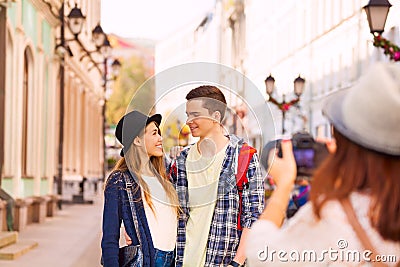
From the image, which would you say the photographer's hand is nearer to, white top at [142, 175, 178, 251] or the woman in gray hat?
the woman in gray hat

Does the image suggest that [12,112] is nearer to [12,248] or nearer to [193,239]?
[12,248]

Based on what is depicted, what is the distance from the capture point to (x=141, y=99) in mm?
4965

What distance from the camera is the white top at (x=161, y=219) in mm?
5043

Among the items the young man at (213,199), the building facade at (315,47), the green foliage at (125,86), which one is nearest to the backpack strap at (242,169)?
the young man at (213,199)

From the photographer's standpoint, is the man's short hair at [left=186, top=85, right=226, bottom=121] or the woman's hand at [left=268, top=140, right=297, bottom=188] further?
the man's short hair at [left=186, top=85, right=226, bottom=121]

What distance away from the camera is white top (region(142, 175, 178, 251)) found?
5043 millimetres

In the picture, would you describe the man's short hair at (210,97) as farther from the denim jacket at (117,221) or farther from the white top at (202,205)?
the denim jacket at (117,221)

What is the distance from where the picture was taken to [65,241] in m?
17.1

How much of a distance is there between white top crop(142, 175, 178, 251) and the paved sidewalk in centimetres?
802

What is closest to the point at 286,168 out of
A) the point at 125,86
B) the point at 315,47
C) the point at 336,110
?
the point at 336,110

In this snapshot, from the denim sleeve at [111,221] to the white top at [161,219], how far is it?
13cm

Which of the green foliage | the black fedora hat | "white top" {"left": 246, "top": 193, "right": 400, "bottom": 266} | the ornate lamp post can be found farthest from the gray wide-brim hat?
the green foliage

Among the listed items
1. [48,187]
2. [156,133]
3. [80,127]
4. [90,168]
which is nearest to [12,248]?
[48,187]

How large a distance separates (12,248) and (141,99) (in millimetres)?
9838
